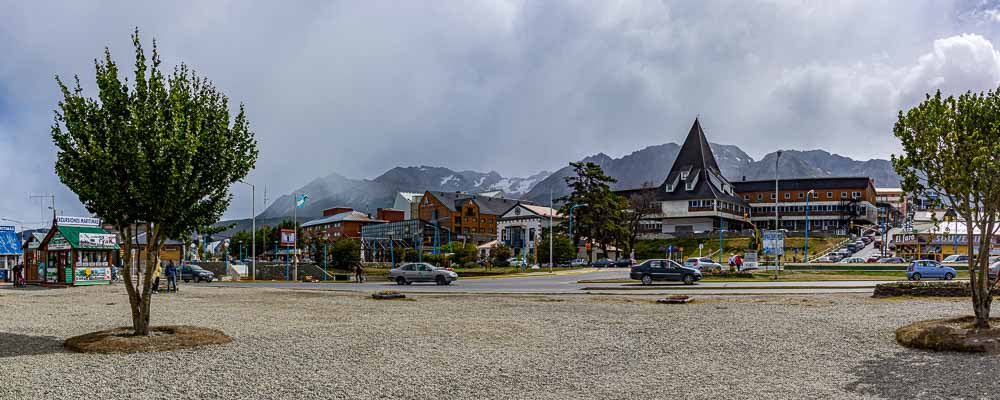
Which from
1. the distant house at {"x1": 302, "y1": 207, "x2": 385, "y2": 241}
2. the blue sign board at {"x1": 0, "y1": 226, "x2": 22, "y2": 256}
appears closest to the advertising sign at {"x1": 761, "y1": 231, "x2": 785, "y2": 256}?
the blue sign board at {"x1": 0, "y1": 226, "x2": 22, "y2": 256}

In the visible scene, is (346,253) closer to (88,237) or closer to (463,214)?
(88,237)

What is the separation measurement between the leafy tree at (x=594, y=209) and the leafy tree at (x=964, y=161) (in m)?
76.0

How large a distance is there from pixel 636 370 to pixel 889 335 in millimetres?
6717

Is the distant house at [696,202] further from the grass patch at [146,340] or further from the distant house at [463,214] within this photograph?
the grass patch at [146,340]

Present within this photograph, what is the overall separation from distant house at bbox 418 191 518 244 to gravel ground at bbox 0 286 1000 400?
124189 millimetres

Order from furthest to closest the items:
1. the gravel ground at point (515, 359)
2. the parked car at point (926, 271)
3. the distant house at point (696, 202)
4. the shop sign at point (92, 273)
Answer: the distant house at point (696, 202) → the parked car at point (926, 271) → the shop sign at point (92, 273) → the gravel ground at point (515, 359)

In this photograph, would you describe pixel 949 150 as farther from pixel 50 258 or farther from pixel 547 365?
pixel 50 258

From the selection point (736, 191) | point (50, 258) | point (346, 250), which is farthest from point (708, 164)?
point (50, 258)

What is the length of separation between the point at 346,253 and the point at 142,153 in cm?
7108

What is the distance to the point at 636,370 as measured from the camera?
1134 cm

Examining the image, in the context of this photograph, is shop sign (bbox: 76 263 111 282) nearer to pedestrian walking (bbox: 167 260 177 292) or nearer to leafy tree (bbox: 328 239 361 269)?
pedestrian walking (bbox: 167 260 177 292)

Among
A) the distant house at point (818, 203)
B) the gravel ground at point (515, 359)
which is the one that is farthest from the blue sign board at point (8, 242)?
the distant house at point (818, 203)

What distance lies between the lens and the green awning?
1518 inches

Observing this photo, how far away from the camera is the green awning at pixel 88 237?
127 ft
